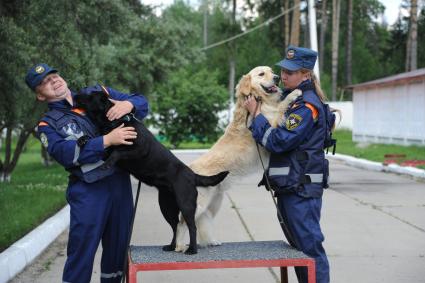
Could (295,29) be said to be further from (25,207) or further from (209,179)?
(209,179)

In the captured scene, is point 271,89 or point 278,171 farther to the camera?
point 271,89

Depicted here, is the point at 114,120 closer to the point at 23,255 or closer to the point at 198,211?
the point at 198,211

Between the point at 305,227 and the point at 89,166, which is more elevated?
the point at 89,166

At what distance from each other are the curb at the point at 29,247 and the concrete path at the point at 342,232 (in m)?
0.10

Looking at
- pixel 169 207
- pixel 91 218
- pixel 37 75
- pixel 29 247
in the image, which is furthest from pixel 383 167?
pixel 37 75

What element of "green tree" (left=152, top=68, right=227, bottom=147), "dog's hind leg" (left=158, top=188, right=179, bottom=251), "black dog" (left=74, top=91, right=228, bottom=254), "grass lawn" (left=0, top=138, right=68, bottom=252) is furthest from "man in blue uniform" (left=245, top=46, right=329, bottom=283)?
"green tree" (left=152, top=68, right=227, bottom=147)

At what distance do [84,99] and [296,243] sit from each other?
1.89m

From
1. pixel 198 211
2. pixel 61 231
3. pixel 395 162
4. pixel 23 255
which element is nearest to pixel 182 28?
pixel 395 162

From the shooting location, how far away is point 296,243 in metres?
4.61

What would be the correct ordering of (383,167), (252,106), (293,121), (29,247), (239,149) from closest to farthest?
(293,121) → (252,106) → (239,149) → (29,247) → (383,167)

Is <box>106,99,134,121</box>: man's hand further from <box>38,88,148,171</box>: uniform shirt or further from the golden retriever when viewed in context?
the golden retriever

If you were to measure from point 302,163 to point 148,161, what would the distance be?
1.15m

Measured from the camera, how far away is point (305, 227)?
14.9 feet

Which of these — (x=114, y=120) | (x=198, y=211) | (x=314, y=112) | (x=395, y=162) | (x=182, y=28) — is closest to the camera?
(x=114, y=120)
